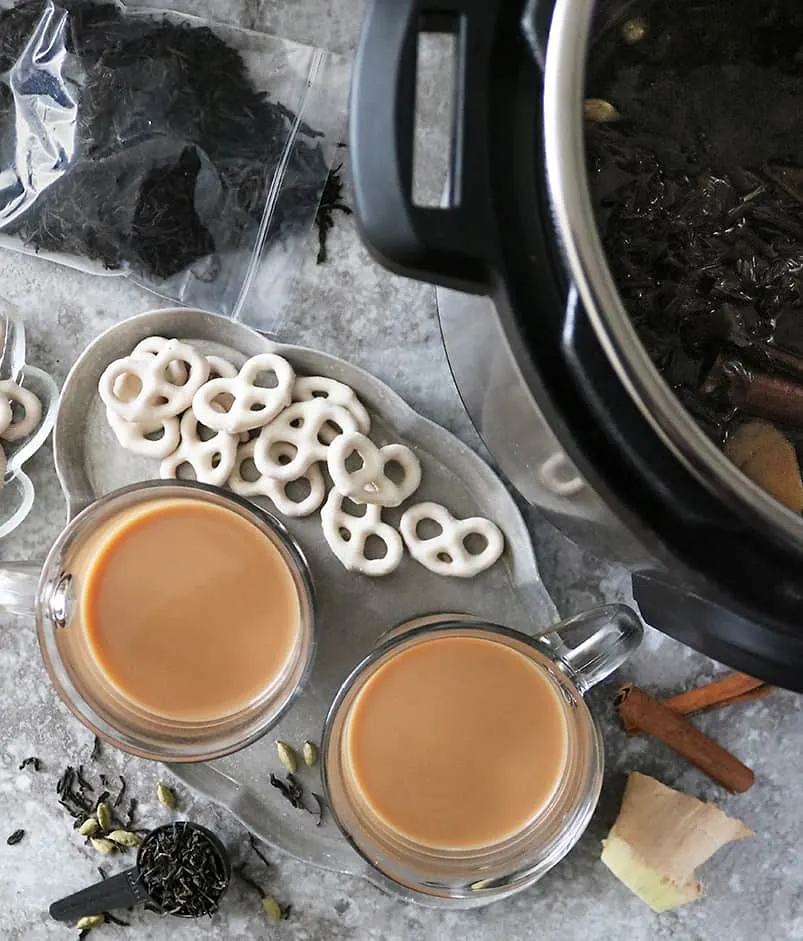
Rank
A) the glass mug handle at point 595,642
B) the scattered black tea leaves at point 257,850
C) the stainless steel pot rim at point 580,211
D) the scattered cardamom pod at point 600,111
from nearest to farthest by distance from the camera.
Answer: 1. the stainless steel pot rim at point 580,211
2. the scattered cardamom pod at point 600,111
3. the glass mug handle at point 595,642
4. the scattered black tea leaves at point 257,850

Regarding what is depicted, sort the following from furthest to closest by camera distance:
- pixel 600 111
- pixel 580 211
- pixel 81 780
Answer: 1. pixel 81 780
2. pixel 600 111
3. pixel 580 211

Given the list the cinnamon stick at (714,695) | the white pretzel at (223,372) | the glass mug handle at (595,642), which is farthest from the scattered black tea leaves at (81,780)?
the cinnamon stick at (714,695)

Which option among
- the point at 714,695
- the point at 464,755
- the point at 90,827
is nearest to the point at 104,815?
the point at 90,827

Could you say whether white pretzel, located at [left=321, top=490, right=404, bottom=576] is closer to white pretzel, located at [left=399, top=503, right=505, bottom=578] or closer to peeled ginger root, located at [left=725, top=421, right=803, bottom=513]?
white pretzel, located at [left=399, top=503, right=505, bottom=578]

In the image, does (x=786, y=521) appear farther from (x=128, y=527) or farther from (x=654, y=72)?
(x=128, y=527)

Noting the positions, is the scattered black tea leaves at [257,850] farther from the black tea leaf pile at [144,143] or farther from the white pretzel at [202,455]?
the black tea leaf pile at [144,143]

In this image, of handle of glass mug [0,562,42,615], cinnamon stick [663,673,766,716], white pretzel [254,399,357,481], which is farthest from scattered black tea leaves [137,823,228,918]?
Answer: cinnamon stick [663,673,766,716]

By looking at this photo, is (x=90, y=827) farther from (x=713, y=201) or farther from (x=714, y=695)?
(x=713, y=201)
